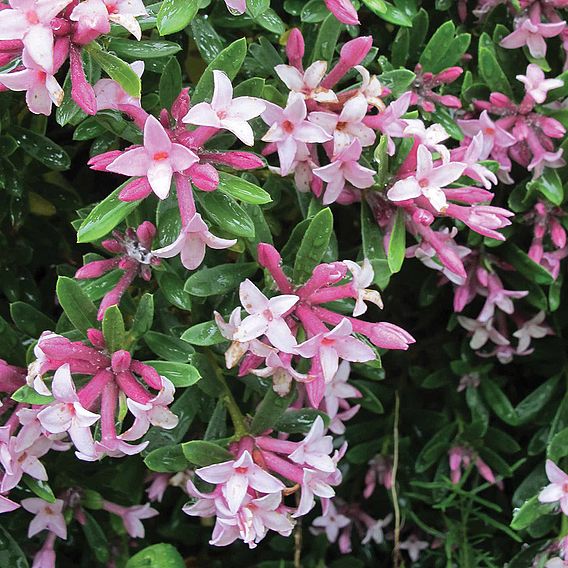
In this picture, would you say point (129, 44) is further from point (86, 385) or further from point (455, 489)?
point (455, 489)

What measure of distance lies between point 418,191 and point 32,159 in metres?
0.73

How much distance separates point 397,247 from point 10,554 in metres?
0.83

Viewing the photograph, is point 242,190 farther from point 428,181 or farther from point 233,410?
point 233,410

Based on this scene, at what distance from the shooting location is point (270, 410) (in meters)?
1.19

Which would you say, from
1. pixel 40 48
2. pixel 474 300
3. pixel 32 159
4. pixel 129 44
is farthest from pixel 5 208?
pixel 474 300

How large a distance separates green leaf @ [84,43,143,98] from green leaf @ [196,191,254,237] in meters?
0.17

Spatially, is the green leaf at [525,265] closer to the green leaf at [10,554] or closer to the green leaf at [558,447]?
the green leaf at [558,447]

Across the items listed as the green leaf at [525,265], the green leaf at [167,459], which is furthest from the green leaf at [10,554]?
the green leaf at [525,265]

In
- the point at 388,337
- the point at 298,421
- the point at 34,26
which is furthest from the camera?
the point at 298,421

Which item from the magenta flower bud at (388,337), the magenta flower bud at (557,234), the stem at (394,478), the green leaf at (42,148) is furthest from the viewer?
the stem at (394,478)

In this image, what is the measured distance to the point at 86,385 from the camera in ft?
3.43

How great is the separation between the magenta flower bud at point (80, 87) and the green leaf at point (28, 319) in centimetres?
44

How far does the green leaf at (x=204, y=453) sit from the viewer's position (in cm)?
110

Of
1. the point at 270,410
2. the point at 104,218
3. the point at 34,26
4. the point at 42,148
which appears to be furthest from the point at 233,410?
the point at 34,26
